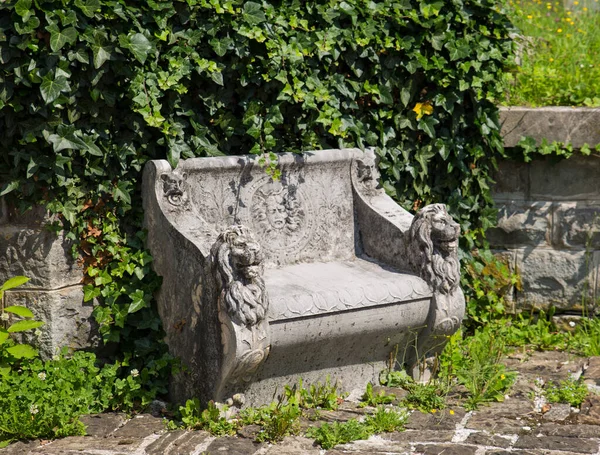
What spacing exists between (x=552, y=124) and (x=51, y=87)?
2.99 m

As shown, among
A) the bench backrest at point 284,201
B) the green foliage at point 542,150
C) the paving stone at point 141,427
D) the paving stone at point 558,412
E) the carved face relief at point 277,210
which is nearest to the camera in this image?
the paving stone at point 141,427

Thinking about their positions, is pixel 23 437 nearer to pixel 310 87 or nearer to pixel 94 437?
pixel 94 437

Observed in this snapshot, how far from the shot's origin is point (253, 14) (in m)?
5.04

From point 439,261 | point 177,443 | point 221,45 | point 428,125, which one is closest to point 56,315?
point 177,443

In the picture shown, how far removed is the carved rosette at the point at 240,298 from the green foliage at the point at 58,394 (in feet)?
2.05

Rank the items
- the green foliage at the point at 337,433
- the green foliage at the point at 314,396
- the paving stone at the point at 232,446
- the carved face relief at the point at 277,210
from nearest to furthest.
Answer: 1. the paving stone at the point at 232,446
2. the green foliage at the point at 337,433
3. the green foliage at the point at 314,396
4. the carved face relief at the point at 277,210

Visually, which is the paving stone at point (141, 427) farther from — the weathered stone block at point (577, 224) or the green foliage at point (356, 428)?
the weathered stone block at point (577, 224)

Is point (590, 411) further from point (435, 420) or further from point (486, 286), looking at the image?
point (486, 286)

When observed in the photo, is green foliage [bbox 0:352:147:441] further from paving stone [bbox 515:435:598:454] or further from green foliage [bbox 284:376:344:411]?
paving stone [bbox 515:435:598:454]

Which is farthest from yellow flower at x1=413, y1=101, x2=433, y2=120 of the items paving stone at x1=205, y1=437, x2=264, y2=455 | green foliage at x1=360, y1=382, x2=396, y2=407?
paving stone at x1=205, y1=437, x2=264, y2=455

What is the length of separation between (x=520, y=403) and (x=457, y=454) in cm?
80

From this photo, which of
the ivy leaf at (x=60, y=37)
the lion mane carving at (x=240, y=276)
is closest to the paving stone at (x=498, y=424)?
the lion mane carving at (x=240, y=276)

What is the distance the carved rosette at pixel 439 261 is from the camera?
16.3ft

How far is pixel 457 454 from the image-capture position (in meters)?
4.24
